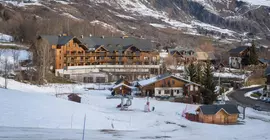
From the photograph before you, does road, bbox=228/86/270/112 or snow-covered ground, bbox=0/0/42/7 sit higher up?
snow-covered ground, bbox=0/0/42/7

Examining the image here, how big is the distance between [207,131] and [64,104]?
8.61 metres

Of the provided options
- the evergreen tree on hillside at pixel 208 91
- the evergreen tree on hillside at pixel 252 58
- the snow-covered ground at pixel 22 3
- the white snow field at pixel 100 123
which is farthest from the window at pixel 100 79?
the snow-covered ground at pixel 22 3

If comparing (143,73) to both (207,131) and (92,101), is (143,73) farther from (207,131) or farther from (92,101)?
(207,131)

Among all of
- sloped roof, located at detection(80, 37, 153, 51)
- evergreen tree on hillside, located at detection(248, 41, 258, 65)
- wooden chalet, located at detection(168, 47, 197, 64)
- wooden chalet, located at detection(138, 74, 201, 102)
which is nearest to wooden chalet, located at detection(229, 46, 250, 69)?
evergreen tree on hillside, located at detection(248, 41, 258, 65)

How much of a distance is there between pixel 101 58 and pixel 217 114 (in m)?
35.1

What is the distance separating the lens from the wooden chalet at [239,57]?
71.2m

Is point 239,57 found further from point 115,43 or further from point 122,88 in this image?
point 122,88

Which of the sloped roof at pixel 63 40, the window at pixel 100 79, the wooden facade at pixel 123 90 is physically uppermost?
the sloped roof at pixel 63 40

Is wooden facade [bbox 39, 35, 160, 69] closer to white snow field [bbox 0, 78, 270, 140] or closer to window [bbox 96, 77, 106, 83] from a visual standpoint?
window [bbox 96, 77, 106, 83]

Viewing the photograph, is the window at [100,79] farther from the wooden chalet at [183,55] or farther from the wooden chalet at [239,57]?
the wooden chalet at [239,57]

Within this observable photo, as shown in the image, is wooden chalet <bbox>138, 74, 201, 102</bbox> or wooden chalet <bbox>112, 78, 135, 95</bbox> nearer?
wooden chalet <bbox>112, 78, 135, 95</bbox>

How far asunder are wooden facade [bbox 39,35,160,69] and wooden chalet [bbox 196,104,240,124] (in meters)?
30.6

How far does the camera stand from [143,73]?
56688 millimetres

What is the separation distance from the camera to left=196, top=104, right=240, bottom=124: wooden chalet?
27.4 metres
